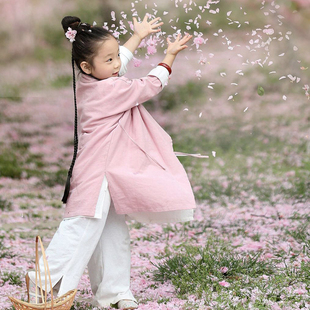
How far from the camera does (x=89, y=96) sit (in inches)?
92.6

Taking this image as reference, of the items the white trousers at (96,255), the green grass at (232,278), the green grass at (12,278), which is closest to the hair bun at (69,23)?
the white trousers at (96,255)

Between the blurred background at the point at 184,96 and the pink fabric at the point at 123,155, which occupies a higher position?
the pink fabric at the point at 123,155

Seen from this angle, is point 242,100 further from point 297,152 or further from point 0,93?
point 0,93

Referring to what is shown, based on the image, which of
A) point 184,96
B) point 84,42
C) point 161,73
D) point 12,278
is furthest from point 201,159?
point 84,42

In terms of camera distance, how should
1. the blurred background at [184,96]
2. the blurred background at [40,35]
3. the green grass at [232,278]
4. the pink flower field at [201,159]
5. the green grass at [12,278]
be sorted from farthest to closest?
the blurred background at [40,35] → the blurred background at [184,96] → the green grass at [12,278] → the pink flower field at [201,159] → the green grass at [232,278]

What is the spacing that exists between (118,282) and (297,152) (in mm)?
4446

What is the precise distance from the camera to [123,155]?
91.5 inches

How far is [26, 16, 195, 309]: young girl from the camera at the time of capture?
7.34 ft

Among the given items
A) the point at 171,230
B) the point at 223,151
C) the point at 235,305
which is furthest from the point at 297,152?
the point at 235,305

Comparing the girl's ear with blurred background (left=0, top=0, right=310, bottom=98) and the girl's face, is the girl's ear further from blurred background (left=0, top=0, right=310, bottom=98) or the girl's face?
blurred background (left=0, top=0, right=310, bottom=98)

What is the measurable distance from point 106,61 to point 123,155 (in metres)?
0.40

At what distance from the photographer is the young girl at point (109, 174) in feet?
7.34

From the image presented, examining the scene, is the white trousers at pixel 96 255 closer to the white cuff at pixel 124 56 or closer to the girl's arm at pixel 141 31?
the white cuff at pixel 124 56

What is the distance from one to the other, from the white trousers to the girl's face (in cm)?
51
